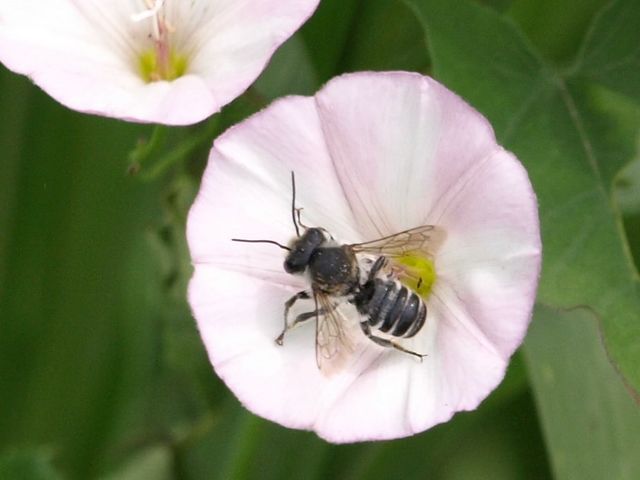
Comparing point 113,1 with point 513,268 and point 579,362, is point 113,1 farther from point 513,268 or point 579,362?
point 579,362

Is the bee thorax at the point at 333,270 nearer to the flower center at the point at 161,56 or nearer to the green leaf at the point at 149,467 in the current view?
the flower center at the point at 161,56

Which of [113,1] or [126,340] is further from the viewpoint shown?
[126,340]

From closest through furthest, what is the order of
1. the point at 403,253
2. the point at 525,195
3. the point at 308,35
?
the point at 525,195 < the point at 403,253 < the point at 308,35

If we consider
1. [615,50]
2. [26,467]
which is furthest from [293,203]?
[26,467]

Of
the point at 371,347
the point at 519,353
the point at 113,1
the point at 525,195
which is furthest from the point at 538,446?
the point at 113,1

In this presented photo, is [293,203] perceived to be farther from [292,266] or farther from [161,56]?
[161,56]

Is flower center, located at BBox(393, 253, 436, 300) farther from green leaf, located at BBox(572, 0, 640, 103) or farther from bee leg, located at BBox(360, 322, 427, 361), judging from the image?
green leaf, located at BBox(572, 0, 640, 103)

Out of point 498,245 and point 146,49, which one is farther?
point 146,49
